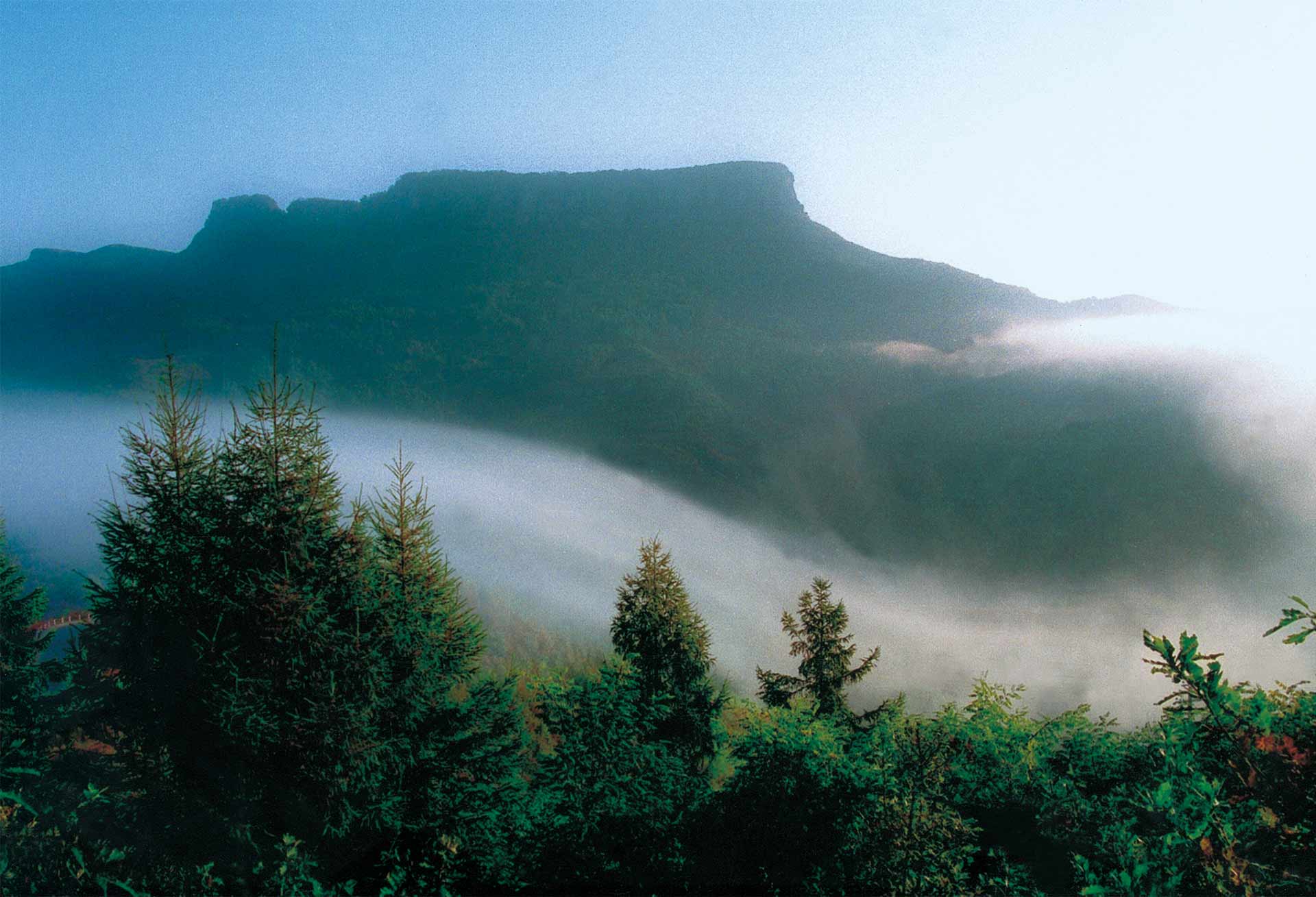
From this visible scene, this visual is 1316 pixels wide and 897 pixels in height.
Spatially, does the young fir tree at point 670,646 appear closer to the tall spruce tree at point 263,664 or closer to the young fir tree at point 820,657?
the young fir tree at point 820,657

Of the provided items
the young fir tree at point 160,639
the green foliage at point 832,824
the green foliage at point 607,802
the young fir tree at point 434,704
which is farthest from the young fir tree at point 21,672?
Result: the green foliage at point 832,824

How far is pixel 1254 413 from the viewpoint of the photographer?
83438mm

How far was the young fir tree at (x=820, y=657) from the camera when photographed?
1709 centimetres

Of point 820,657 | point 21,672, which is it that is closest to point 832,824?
point 820,657

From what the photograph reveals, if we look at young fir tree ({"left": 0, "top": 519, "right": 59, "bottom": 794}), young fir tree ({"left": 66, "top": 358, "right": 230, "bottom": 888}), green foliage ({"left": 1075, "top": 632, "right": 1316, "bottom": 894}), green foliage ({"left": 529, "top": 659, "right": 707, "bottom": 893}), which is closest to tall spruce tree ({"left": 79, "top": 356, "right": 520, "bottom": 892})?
young fir tree ({"left": 66, "top": 358, "right": 230, "bottom": 888})

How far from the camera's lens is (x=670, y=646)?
49.5ft

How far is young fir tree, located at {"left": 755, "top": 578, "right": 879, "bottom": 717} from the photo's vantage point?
673 inches

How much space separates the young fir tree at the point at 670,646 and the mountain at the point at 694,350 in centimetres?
8137

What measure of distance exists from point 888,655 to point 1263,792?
206ft

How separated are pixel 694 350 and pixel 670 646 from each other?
119 meters

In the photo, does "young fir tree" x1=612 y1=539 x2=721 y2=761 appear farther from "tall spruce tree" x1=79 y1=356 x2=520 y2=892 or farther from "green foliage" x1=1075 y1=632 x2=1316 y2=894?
"green foliage" x1=1075 y1=632 x2=1316 y2=894

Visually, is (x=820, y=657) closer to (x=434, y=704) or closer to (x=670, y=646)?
(x=670, y=646)

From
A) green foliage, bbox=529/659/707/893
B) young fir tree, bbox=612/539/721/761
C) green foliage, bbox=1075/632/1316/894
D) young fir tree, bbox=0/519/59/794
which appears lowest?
young fir tree, bbox=0/519/59/794

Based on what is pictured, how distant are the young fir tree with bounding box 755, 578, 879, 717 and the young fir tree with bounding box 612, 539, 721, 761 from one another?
2.80 meters
